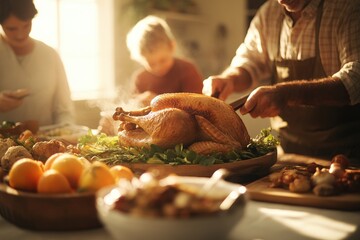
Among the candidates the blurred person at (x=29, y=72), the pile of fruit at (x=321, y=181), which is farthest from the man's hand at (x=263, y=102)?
the blurred person at (x=29, y=72)

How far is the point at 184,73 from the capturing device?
10.5ft

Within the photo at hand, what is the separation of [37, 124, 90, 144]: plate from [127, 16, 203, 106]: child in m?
1.01

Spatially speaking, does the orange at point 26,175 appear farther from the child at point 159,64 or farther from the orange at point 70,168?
the child at point 159,64

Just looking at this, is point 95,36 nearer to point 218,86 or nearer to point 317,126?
point 218,86

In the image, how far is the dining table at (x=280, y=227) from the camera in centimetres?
105

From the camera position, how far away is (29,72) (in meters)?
2.69

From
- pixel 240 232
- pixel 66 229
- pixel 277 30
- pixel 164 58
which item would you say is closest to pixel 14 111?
pixel 164 58

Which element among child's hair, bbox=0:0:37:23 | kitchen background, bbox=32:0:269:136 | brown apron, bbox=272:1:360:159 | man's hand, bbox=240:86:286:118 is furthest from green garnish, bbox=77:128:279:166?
kitchen background, bbox=32:0:269:136

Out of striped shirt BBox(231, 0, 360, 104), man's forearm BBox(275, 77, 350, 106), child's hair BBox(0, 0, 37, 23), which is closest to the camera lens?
man's forearm BBox(275, 77, 350, 106)

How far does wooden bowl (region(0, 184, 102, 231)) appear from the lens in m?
1.03

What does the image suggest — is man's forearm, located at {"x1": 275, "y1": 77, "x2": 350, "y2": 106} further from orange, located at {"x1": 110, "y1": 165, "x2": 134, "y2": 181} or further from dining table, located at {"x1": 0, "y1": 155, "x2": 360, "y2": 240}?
orange, located at {"x1": 110, "y1": 165, "x2": 134, "y2": 181}

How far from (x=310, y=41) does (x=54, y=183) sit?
1525 mm

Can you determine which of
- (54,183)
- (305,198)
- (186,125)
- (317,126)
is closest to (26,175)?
(54,183)

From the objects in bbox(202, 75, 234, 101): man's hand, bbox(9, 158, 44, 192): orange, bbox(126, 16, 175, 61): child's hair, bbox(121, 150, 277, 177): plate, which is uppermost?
bbox(126, 16, 175, 61): child's hair
